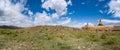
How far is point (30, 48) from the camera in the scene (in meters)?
13.4

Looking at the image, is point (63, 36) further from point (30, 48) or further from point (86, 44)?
point (30, 48)

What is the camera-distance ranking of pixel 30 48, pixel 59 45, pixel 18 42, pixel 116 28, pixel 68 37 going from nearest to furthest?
pixel 30 48, pixel 59 45, pixel 18 42, pixel 68 37, pixel 116 28

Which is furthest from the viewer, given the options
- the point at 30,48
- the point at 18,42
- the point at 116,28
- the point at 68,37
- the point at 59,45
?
the point at 116,28

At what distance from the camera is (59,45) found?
566 inches

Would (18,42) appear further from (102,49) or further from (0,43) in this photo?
(102,49)

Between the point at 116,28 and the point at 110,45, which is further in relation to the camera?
the point at 116,28

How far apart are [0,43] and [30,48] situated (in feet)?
8.37

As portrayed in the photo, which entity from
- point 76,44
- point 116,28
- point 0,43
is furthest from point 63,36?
point 116,28

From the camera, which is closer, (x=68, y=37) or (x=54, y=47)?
(x=54, y=47)

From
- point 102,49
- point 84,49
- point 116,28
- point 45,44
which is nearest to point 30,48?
point 45,44

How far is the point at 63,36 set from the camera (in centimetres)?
1720

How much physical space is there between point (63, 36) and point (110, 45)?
4095mm

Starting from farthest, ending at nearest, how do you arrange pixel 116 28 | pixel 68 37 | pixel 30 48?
pixel 116 28 → pixel 68 37 → pixel 30 48

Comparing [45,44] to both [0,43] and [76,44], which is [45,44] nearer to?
[76,44]
